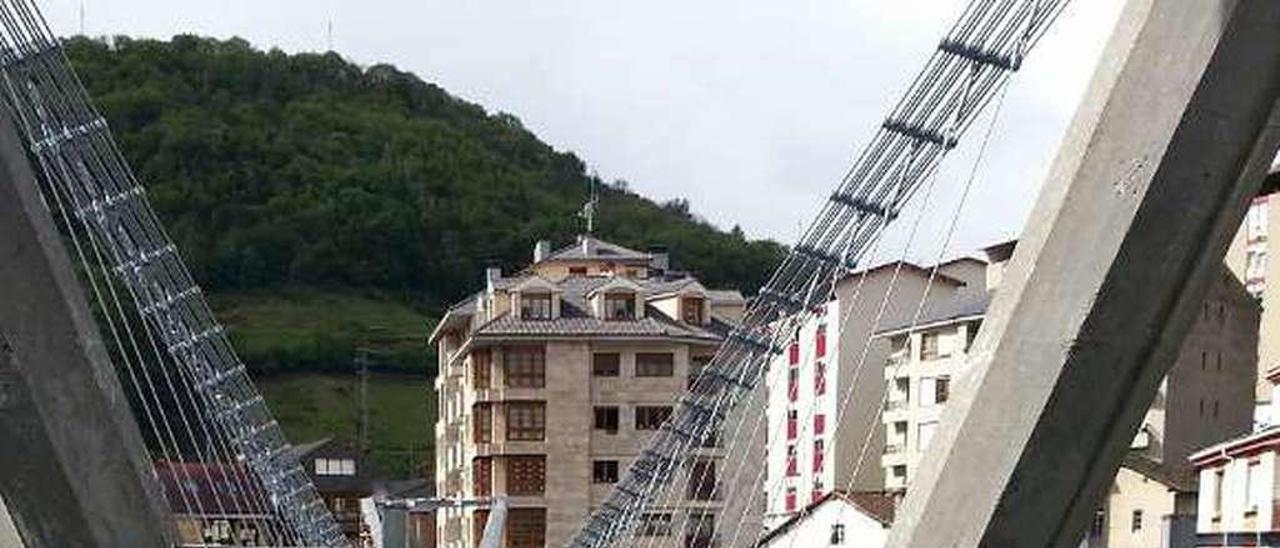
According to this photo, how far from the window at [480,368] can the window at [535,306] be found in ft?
A: 4.61

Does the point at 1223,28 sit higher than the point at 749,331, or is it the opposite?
the point at 1223,28

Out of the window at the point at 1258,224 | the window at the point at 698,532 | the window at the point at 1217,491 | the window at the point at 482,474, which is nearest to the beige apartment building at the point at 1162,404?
the window at the point at 1258,224

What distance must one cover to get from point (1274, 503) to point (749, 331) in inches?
833

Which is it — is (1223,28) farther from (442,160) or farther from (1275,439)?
(442,160)

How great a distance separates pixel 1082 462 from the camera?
3.28m

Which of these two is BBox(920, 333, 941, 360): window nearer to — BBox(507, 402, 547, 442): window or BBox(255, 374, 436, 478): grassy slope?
BBox(507, 402, 547, 442): window

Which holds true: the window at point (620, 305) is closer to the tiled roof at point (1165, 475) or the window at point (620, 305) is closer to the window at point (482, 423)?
the window at point (482, 423)

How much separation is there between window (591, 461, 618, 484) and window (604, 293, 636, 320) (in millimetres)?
3894

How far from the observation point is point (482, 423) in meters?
54.2

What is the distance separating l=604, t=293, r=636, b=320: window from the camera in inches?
→ 2137

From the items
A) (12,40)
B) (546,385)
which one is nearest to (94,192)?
(12,40)

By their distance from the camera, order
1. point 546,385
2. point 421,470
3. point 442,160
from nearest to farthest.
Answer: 1. point 546,385
2. point 421,470
3. point 442,160

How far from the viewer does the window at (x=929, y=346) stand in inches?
1812

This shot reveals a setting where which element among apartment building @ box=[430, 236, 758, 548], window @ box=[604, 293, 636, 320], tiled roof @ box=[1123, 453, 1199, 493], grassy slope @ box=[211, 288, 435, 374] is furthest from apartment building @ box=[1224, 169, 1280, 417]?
grassy slope @ box=[211, 288, 435, 374]
